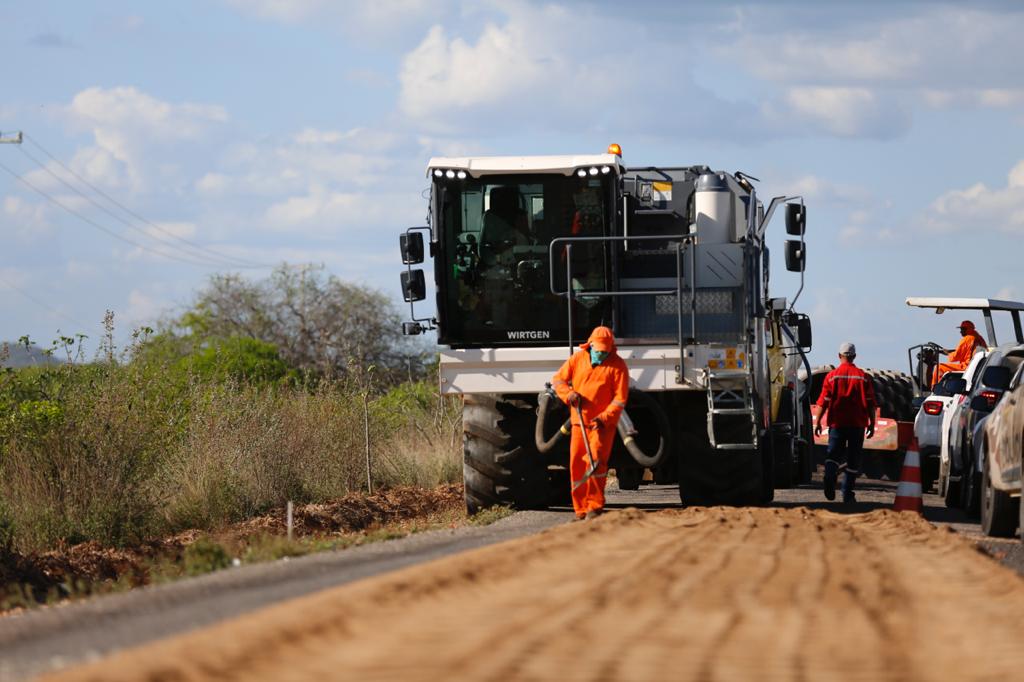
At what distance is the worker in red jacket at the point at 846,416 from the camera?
19.3 metres

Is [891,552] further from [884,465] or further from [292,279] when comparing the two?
[292,279]

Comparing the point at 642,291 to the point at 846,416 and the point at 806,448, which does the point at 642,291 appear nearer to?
the point at 846,416

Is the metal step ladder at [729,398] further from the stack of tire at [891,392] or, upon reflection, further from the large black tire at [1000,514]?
the stack of tire at [891,392]

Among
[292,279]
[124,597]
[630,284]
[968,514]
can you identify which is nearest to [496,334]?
[630,284]

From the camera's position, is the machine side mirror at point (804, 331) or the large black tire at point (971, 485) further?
the machine side mirror at point (804, 331)

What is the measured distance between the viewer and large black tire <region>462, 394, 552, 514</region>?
16.3m

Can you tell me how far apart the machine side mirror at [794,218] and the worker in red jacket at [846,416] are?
3048mm

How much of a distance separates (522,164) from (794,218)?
9.96ft

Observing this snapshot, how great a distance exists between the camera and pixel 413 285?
53.3ft

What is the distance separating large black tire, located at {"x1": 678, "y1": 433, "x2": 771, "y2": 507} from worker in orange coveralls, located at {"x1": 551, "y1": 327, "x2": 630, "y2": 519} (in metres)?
1.59

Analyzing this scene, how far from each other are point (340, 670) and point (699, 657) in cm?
140

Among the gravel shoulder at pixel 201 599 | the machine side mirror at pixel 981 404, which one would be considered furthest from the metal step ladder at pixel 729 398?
the machine side mirror at pixel 981 404

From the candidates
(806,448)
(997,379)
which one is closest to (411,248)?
(997,379)

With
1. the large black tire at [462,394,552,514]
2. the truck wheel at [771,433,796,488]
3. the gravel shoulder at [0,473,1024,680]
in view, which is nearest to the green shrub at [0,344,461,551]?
the large black tire at [462,394,552,514]
